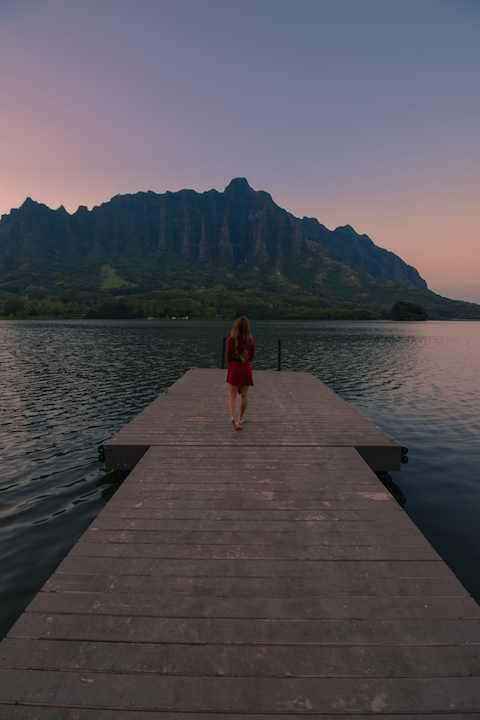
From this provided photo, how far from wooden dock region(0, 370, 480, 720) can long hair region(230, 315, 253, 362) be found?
2.88m

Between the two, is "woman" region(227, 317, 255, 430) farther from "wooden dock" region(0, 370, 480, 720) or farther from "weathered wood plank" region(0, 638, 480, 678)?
"weathered wood plank" region(0, 638, 480, 678)

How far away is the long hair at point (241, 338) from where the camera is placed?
7.45m

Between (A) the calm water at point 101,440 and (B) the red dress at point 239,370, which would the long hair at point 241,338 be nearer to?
(B) the red dress at point 239,370

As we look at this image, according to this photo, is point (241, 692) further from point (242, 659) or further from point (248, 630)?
point (248, 630)

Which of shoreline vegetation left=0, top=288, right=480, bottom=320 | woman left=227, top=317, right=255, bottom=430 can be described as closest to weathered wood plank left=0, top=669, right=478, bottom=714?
woman left=227, top=317, right=255, bottom=430

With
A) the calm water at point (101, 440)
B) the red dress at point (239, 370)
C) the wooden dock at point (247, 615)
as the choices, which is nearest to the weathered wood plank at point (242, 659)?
the wooden dock at point (247, 615)

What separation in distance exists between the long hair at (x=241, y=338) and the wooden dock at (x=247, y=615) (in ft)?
9.46

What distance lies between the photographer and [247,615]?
116 inches

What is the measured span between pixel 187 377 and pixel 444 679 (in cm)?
1380

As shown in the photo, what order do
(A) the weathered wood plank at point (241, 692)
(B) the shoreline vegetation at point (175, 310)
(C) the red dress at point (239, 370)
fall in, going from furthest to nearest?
1. (B) the shoreline vegetation at point (175, 310)
2. (C) the red dress at point (239, 370)
3. (A) the weathered wood plank at point (241, 692)

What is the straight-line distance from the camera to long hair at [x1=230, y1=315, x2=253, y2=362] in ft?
24.5

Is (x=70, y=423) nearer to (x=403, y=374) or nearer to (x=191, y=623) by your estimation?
(x=191, y=623)

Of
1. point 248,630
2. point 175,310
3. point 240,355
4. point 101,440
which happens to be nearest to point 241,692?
point 248,630

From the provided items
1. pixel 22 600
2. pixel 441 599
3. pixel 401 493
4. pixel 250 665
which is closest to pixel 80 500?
pixel 22 600
